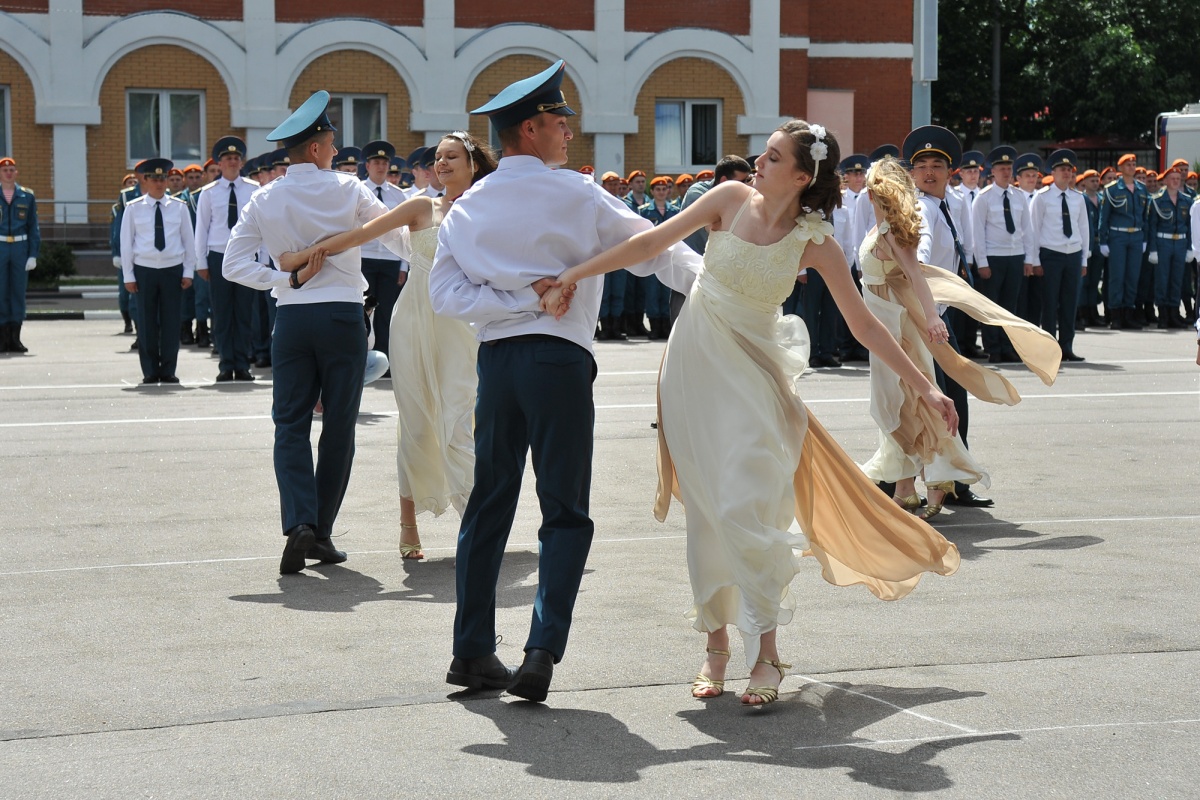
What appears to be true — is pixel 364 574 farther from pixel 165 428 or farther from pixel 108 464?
pixel 165 428

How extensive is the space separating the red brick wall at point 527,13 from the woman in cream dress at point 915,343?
2742cm

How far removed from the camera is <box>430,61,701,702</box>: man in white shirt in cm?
519

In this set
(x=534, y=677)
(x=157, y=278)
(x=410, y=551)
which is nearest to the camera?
(x=534, y=677)

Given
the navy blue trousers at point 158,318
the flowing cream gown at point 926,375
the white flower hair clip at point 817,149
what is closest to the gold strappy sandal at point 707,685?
the white flower hair clip at point 817,149

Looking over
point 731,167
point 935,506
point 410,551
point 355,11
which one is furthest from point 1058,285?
point 355,11

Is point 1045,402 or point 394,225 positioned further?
point 1045,402

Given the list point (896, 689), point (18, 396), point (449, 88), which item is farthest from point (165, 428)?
point (449, 88)

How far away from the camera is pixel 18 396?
14602 millimetres

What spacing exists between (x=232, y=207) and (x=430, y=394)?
8.71m

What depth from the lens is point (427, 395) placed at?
8047 mm

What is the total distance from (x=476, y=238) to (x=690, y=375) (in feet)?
2.95

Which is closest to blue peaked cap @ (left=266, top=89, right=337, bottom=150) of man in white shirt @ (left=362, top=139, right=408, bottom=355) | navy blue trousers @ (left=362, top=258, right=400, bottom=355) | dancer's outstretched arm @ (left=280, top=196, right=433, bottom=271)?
dancer's outstretched arm @ (left=280, top=196, right=433, bottom=271)

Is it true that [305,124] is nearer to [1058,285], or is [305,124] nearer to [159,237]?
[159,237]

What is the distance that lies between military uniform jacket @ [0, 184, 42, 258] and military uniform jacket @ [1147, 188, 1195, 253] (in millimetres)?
15758
